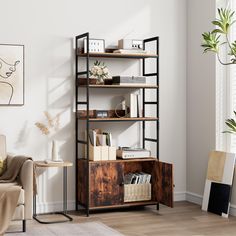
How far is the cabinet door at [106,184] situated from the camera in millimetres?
5570

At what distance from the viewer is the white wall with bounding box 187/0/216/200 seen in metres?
5.98

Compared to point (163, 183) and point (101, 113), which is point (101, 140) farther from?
point (163, 183)

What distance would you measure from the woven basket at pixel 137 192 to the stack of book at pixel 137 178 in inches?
1.9

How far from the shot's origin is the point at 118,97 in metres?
6.03

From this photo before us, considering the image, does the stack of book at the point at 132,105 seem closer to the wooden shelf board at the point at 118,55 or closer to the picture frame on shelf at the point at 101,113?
the picture frame on shelf at the point at 101,113

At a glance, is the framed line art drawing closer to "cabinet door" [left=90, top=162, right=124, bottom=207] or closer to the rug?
"cabinet door" [left=90, top=162, right=124, bottom=207]

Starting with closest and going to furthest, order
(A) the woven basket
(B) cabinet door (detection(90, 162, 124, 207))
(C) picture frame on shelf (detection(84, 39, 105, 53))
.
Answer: (B) cabinet door (detection(90, 162, 124, 207)) < (C) picture frame on shelf (detection(84, 39, 105, 53)) < (A) the woven basket

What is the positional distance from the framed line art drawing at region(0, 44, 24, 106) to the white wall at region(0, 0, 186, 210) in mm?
64

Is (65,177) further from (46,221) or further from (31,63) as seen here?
(31,63)

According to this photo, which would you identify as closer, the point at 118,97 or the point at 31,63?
the point at 31,63

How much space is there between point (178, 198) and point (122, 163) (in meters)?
1.10

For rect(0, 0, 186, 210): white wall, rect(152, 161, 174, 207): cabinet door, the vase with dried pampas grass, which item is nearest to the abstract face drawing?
rect(0, 0, 186, 210): white wall

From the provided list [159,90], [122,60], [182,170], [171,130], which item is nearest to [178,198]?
[182,170]

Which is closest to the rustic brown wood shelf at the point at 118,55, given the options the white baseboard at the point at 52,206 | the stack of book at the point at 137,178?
the stack of book at the point at 137,178
